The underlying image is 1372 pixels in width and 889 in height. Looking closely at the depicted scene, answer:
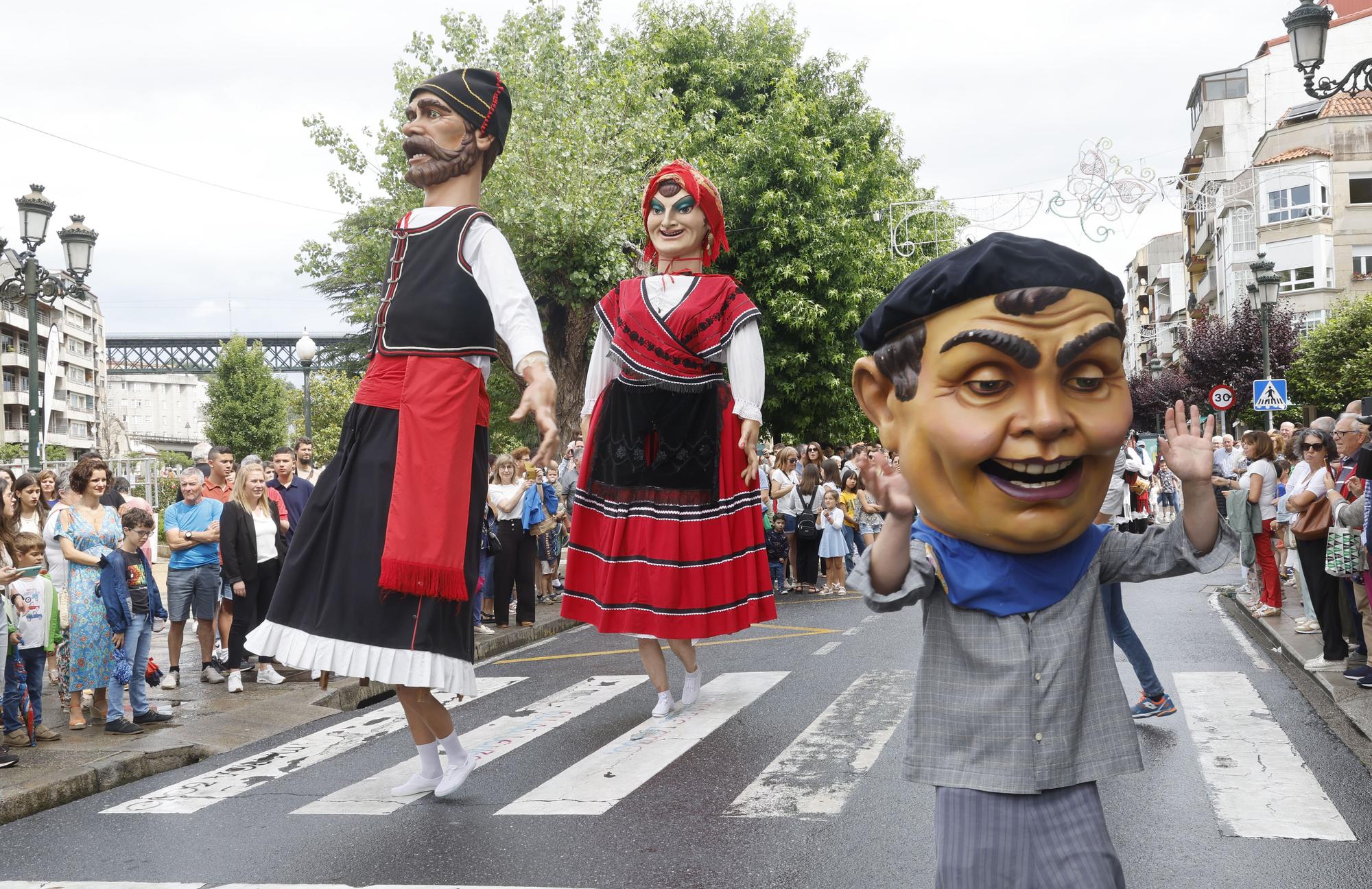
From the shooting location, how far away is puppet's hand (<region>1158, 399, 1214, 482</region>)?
3.20m

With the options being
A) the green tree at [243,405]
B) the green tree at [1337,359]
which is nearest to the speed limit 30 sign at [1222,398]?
the green tree at [1337,359]

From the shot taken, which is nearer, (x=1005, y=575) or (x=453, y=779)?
(x=1005, y=575)

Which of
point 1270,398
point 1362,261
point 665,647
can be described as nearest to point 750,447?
point 665,647

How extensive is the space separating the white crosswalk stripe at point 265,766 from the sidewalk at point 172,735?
1.46ft

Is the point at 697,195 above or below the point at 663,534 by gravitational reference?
above

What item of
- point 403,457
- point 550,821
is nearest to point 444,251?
point 403,457

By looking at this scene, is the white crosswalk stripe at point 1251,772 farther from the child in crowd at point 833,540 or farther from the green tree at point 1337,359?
the green tree at point 1337,359

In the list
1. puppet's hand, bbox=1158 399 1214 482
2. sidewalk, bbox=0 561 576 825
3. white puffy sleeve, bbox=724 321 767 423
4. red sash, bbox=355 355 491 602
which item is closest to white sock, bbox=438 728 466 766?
red sash, bbox=355 355 491 602

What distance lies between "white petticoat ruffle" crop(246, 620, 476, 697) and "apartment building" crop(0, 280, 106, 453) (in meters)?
69.2

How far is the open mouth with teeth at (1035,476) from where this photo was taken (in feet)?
10.2

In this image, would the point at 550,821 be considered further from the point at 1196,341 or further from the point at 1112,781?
the point at 1196,341

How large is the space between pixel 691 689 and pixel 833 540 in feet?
27.2

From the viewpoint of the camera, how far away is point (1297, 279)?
1858 inches

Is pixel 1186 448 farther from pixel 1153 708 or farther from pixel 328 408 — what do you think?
pixel 328 408
